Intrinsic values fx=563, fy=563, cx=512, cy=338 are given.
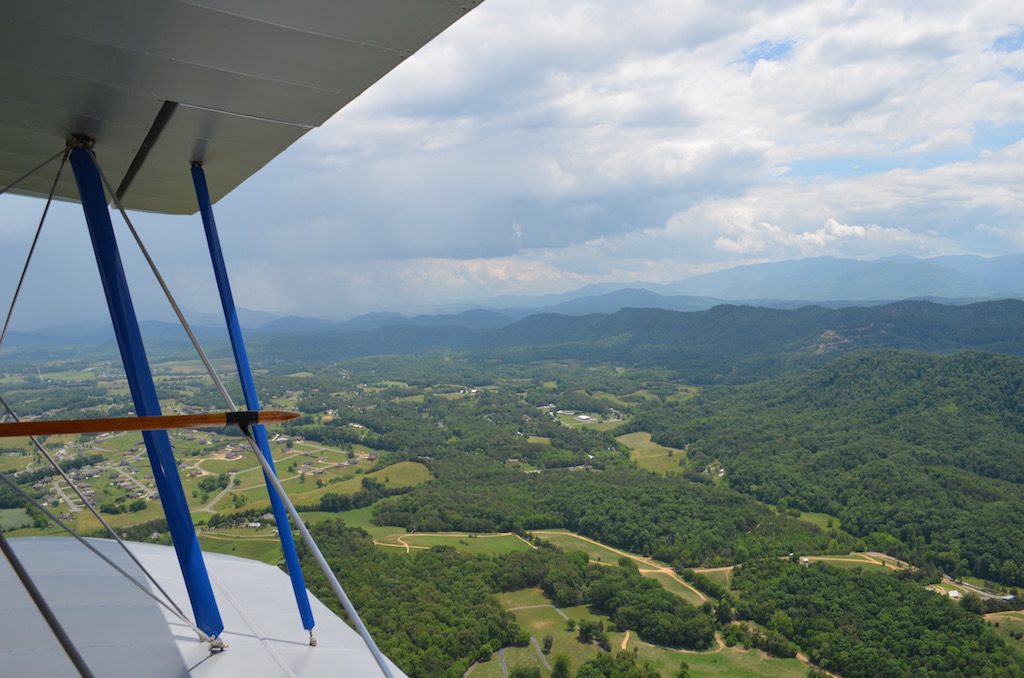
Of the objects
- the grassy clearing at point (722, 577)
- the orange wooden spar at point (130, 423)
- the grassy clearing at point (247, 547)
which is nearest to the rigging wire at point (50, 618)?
the orange wooden spar at point (130, 423)

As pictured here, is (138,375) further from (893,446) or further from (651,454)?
(893,446)

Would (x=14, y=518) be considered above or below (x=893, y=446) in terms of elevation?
above

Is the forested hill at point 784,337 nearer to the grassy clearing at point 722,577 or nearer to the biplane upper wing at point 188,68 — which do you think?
the grassy clearing at point 722,577

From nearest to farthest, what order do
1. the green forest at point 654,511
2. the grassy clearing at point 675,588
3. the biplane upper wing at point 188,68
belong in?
the biplane upper wing at point 188,68 < the green forest at point 654,511 < the grassy clearing at point 675,588

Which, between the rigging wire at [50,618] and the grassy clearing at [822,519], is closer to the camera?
the rigging wire at [50,618]

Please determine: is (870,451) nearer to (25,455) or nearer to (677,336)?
(25,455)

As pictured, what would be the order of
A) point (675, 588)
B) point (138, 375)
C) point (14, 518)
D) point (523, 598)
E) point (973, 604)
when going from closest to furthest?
point (138, 375) → point (973, 604) → point (523, 598) → point (14, 518) → point (675, 588)

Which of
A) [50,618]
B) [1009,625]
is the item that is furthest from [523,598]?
[50,618]
